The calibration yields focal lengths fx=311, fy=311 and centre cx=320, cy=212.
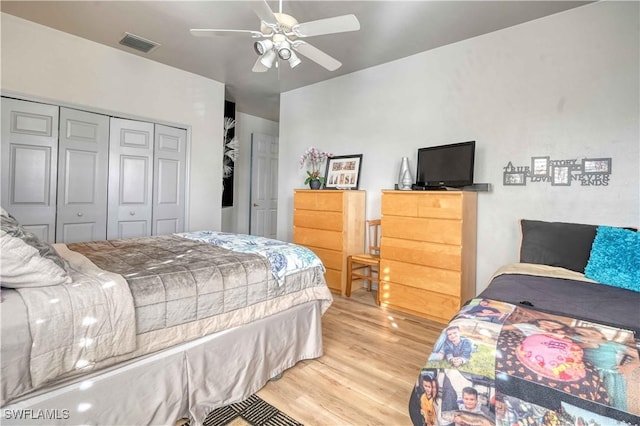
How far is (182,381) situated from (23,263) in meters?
0.83

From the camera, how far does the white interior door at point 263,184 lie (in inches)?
233

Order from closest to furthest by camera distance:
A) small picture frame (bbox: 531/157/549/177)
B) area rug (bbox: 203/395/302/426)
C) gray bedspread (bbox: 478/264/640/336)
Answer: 1. gray bedspread (bbox: 478/264/640/336)
2. area rug (bbox: 203/395/302/426)
3. small picture frame (bbox: 531/157/549/177)

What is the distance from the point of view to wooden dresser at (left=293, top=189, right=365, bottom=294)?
→ 3564 mm

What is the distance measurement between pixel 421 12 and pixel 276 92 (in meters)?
2.65

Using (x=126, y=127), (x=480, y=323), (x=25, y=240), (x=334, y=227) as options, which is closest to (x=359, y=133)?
(x=334, y=227)

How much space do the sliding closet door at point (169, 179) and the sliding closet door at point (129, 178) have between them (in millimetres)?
80

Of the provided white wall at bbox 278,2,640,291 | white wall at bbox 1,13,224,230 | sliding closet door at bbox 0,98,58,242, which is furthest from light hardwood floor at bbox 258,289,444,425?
sliding closet door at bbox 0,98,58,242

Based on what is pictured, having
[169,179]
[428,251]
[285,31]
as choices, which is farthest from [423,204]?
[169,179]

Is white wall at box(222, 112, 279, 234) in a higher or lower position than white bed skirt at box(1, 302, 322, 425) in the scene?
higher

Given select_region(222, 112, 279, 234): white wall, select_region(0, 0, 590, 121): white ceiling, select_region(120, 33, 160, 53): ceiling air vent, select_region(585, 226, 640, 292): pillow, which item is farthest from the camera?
select_region(222, 112, 279, 234): white wall

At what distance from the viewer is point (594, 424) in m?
0.87

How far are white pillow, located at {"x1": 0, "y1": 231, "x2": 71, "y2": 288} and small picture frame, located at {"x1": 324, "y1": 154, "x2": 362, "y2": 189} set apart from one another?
3.10 m

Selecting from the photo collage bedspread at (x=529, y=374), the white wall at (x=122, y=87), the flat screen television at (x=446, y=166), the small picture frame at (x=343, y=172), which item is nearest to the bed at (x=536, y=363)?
the photo collage bedspread at (x=529, y=374)

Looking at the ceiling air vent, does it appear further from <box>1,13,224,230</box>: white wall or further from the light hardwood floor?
the light hardwood floor
